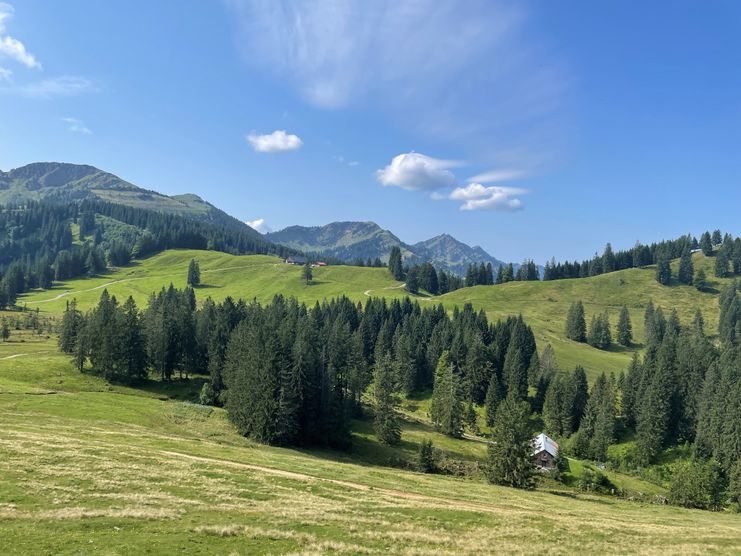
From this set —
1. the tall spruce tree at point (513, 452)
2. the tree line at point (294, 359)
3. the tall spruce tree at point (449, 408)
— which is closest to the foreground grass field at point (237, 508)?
the tall spruce tree at point (513, 452)

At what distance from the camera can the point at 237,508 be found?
29906mm

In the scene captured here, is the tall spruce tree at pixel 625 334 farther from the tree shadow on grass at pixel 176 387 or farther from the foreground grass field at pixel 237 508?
the tree shadow on grass at pixel 176 387

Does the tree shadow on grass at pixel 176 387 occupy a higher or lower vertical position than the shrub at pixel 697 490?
→ higher

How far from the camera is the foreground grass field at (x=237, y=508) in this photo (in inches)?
914

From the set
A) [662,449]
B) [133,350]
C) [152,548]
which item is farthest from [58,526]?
[662,449]

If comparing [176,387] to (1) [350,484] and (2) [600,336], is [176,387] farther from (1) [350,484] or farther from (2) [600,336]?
(2) [600,336]

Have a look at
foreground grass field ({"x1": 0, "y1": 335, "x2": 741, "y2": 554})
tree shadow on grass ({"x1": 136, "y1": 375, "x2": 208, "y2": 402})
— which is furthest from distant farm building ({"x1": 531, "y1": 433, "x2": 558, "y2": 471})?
tree shadow on grass ({"x1": 136, "y1": 375, "x2": 208, "y2": 402})

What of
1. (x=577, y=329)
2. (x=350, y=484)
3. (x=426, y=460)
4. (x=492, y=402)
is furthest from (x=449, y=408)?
(x=577, y=329)

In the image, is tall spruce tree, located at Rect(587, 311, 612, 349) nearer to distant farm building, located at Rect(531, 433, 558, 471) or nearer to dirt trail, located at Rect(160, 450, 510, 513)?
distant farm building, located at Rect(531, 433, 558, 471)

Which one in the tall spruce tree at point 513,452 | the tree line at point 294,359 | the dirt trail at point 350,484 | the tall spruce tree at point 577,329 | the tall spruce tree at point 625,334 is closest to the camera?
the dirt trail at point 350,484

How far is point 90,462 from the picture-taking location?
3744 centimetres

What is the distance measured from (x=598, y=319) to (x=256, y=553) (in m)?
203

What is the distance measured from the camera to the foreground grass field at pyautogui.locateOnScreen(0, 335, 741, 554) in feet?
76.2

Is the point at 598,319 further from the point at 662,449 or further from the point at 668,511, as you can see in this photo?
the point at 668,511
